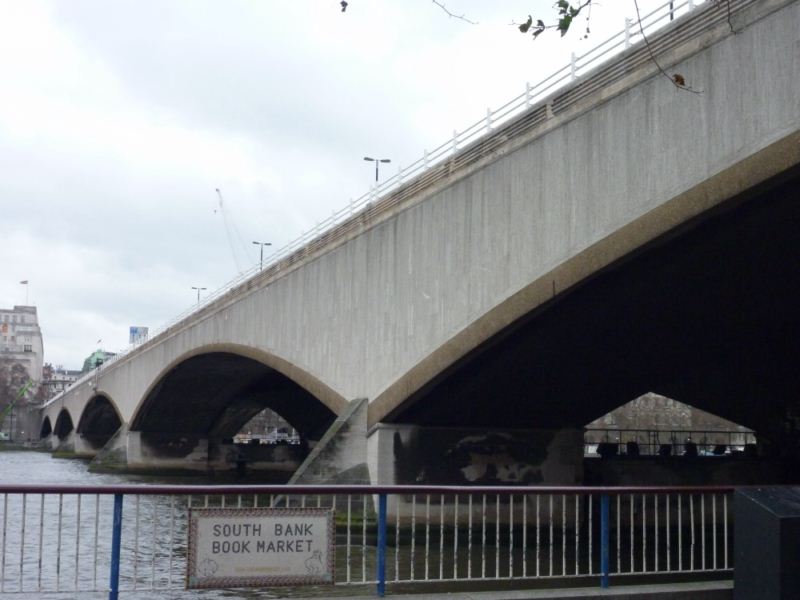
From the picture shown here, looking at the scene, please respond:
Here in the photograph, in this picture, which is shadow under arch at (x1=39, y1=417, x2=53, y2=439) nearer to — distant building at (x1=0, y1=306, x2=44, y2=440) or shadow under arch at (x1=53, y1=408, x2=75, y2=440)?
distant building at (x1=0, y1=306, x2=44, y2=440)

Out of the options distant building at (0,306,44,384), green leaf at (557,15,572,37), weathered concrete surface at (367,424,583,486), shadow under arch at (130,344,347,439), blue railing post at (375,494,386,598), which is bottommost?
blue railing post at (375,494,386,598)

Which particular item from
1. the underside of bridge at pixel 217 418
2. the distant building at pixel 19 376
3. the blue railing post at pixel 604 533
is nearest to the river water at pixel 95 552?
the blue railing post at pixel 604 533

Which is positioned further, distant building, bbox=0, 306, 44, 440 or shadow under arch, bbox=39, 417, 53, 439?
distant building, bbox=0, 306, 44, 440

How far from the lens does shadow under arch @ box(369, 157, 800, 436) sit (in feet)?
52.1

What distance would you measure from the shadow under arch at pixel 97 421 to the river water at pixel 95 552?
43765 millimetres

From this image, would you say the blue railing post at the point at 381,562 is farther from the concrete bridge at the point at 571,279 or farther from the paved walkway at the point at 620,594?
the concrete bridge at the point at 571,279

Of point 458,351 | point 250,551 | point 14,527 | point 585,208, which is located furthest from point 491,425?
point 250,551

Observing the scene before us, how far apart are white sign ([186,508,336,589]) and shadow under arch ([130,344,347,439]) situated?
33064mm

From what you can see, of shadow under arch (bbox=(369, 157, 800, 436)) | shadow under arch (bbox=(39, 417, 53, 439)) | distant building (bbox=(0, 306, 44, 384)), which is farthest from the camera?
distant building (bbox=(0, 306, 44, 384))

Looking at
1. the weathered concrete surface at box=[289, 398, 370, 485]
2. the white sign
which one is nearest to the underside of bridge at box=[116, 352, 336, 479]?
the weathered concrete surface at box=[289, 398, 370, 485]

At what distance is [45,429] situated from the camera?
121 metres

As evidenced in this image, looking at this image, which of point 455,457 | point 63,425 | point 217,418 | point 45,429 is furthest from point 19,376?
point 455,457

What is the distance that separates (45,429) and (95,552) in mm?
118481

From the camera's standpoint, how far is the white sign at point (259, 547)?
845cm
